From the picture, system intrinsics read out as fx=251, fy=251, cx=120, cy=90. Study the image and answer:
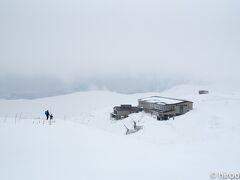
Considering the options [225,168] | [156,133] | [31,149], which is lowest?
[156,133]

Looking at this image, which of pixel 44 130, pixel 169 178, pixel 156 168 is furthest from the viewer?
pixel 44 130

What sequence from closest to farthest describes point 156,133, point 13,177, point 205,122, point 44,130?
point 13,177, point 44,130, point 156,133, point 205,122

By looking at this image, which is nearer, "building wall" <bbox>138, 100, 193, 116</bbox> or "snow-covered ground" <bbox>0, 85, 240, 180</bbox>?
"snow-covered ground" <bbox>0, 85, 240, 180</bbox>

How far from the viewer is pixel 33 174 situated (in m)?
7.91

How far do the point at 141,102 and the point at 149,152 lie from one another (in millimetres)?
53442

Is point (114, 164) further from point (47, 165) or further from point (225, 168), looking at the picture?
point (225, 168)

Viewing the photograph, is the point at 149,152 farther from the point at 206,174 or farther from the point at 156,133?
the point at 156,133

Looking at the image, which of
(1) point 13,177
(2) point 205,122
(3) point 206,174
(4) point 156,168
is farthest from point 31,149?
(2) point 205,122

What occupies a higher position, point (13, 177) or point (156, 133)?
point (13, 177)

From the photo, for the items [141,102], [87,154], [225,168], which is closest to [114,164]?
[87,154]

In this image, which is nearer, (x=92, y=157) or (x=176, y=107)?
(x=92, y=157)

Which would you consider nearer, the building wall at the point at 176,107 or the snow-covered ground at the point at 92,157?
the snow-covered ground at the point at 92,157

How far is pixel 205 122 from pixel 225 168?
3029 centimetres

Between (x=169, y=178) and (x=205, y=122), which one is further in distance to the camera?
(x=205, y=122)
